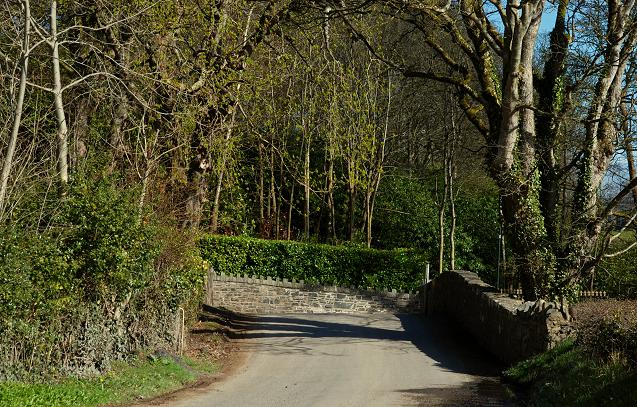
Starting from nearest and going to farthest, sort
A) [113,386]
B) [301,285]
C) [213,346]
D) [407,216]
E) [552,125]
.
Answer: [113,386] < [552,125] < [213,346] < [301,285] < [407,216]

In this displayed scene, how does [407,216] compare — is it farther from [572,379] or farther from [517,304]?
[572,379]

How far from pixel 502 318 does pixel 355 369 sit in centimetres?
381

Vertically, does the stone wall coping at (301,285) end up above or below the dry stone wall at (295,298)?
above

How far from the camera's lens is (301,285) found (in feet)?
104

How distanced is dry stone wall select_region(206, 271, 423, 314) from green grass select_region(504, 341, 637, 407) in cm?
1447

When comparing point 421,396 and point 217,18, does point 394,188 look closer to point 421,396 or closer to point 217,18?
point 217,18

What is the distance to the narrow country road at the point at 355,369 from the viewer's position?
14.9 m

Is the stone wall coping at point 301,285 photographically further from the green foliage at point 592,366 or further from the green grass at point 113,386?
the green foliage at point 592,366

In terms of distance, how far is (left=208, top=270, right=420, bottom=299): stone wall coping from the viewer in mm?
31281

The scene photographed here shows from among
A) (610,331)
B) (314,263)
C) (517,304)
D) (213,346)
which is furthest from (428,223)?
(610,331)

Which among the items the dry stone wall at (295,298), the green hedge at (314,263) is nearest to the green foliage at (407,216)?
the green hedge at (314,263)

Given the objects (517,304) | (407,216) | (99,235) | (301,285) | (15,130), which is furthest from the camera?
(407,216)

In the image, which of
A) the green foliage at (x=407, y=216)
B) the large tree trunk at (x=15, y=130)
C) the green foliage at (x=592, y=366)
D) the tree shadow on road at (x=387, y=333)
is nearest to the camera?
the green foliage at (x=592, y=366)

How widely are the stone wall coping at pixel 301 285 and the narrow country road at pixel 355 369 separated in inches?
135
